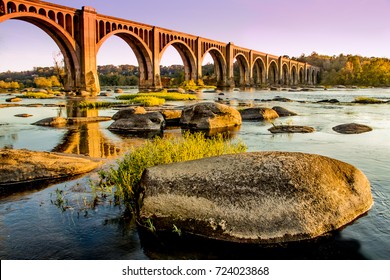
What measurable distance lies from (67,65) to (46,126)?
32051 millimetres

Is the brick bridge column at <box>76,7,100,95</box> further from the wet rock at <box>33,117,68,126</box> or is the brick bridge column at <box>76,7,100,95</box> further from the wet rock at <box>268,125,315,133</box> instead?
the wet rock at <box>268,125,315,133</box>

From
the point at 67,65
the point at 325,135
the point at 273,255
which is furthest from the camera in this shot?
the point at 67,65

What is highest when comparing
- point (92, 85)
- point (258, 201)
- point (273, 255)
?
point (92, 85)

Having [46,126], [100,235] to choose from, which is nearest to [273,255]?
[100,235]

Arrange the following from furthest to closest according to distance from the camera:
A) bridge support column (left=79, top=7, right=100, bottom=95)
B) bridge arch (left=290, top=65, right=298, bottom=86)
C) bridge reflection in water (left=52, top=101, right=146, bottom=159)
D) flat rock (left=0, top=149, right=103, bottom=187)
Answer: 1. bridge arch (left=290, top=65, right=298, bottom=86)
2. bridge support column (left=79, top=7, right=100, bottom=95)
3. bridge reflection in water (left=52, top=101, right=146, bottom=159)
4. flat rock (left=0, top=149, right=103, bottom=187)

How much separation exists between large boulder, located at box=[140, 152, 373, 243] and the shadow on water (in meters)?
0.09

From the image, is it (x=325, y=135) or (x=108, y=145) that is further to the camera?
(x=325, y=135)

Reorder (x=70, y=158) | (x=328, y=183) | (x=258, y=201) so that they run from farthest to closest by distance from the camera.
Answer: (x=70, y=158), (x=328, y=183), (x=258, y=201)

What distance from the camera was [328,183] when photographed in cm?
455

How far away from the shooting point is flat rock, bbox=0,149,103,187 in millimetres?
6395

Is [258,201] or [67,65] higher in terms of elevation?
[67,65]

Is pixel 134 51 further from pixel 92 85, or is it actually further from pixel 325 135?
pixel 325 135

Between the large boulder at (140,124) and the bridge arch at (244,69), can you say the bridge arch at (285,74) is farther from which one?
the large boulder at (140,124)

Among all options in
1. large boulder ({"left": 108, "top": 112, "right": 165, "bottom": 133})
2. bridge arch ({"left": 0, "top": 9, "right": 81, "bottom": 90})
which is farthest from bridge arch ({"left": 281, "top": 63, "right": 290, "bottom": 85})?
large boulder ({"left": 108, "top": 112, "right": 165, "bottom": 133})
